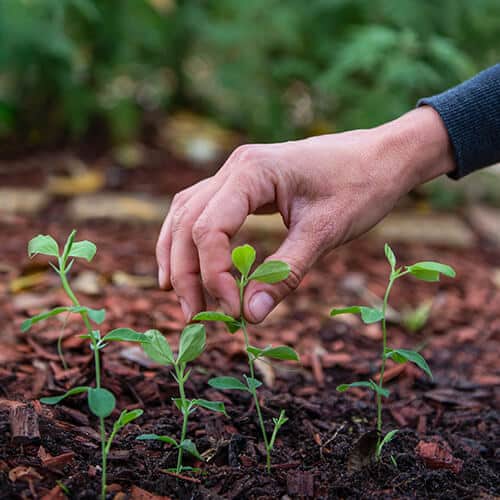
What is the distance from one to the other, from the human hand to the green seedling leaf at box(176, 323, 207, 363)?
0.27ft

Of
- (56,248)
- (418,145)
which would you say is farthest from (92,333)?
(418,145)

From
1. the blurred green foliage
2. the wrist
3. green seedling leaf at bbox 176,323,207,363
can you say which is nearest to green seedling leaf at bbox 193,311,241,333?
green seedling leaf at bbox 176,323,207,363

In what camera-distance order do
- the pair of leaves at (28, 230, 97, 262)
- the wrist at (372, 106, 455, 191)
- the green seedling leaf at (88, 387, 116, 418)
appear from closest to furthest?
the green seedling leaf at (88, 387, 116, 418) → the pair of leaves at (28, 230, 97, 262) → the wrist at (372, 106, 455, 191)

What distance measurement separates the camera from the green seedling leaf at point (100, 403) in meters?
1.13

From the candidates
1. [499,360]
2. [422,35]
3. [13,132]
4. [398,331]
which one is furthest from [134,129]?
[499,360]

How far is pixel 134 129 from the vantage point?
3998 mm

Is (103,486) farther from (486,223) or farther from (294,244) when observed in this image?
(486,223)

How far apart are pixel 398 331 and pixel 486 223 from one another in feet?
4.63

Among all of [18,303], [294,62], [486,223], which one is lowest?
[486,223]

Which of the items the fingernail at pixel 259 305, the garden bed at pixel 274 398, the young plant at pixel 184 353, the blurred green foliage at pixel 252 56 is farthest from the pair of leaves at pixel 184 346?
the blurred green foliage at pixel 252 56

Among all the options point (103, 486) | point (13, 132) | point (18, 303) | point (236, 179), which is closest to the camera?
point (103, 486)

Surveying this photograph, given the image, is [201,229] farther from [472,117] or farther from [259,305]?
[472,117]

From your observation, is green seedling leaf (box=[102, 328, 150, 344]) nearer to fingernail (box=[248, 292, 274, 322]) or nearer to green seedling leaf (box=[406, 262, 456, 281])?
fingernail (box=[248, 292, 274, 322])

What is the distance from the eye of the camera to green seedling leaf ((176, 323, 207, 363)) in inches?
50.3
